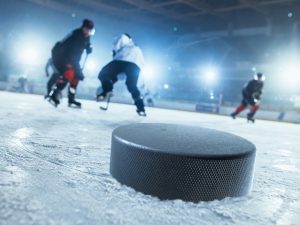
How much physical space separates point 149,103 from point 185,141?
10148mm

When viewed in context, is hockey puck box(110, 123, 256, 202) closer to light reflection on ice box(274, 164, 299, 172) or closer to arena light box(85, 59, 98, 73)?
light reflection on ice box(274, 164, 299, 172)

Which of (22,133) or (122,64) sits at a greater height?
(122,64)

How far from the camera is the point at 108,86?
4113mm

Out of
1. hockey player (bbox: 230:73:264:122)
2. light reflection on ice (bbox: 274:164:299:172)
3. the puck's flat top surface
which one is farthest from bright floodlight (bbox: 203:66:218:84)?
the puck's flat top surface

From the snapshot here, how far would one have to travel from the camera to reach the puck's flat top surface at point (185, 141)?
102 centimetres

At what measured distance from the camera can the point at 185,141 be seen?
1202 millimetres

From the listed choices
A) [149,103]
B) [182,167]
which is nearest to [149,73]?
[149,103]

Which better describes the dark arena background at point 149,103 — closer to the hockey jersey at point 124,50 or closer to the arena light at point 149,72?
the arena light at point 149,72

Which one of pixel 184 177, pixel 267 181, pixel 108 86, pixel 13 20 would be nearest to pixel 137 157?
pixel 184 177

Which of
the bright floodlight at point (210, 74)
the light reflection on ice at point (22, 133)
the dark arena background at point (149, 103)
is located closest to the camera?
the dark arena background at point (149, 103)

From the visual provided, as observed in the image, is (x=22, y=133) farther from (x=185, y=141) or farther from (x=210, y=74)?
(x=210, y=74)

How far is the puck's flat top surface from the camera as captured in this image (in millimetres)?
1022

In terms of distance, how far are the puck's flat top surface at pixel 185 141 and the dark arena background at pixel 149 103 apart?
182mm

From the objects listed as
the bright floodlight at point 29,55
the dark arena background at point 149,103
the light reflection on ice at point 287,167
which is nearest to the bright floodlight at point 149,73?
the dark arena background at point 149,103
